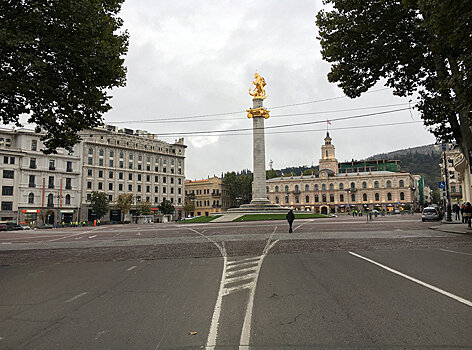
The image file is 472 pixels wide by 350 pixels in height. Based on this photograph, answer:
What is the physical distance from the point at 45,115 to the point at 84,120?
55.7 inches

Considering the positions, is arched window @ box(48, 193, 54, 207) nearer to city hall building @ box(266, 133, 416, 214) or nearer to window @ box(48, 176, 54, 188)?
window @ box(48, 176, 54, 188)

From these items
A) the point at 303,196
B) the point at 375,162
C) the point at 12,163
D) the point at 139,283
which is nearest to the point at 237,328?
the point at 139,283

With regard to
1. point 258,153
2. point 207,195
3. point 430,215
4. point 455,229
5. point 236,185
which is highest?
point 258,153

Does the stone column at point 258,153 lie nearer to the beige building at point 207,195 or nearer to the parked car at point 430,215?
the parked car at point 430,215

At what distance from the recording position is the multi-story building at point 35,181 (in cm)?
6200

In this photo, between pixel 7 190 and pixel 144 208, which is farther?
pixel 144 208

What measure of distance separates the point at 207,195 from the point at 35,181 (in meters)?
54.9

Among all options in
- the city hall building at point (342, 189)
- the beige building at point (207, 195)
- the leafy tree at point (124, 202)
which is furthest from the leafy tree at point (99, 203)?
the city hall building at point (342, 189)

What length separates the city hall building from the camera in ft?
370

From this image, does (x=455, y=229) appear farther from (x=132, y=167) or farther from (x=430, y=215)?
(x=132, y=167)

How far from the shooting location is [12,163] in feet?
206

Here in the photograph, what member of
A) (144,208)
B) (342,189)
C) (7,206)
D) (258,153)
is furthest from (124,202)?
(342,189)

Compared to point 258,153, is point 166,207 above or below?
below

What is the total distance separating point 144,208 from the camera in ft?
247
